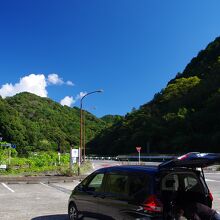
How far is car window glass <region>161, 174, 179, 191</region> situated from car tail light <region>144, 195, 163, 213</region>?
375mm

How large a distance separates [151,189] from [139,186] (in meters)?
0.37

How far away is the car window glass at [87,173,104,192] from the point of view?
9.20 meters

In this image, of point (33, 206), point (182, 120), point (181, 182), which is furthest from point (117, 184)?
point (182, 120)

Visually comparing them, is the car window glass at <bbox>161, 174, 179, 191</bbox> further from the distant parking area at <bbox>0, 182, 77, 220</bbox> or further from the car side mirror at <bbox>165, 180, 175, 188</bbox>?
the distant parking area at <bbox>0, 182, 77, 220</bbox>

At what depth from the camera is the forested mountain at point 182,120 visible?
7971 centimetres

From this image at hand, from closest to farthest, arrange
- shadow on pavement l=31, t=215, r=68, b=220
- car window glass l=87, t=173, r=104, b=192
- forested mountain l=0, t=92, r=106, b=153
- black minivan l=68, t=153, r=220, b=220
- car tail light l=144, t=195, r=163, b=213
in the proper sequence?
car tail light l=144, t=195, r=163, b=213
black minivan l=68, t=153, r=220, b=220
car window glass l=87, t=173, r=104, b=192
shadow on pavement l=31, t=215, r=68, b=220
forested mountain l=0, t=92, r=106, b=153

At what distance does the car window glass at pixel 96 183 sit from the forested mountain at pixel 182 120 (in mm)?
62707

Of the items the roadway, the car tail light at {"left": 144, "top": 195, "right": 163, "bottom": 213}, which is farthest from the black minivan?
the roadway

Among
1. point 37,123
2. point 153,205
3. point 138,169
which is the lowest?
point 153,205

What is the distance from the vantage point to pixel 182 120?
85.7m

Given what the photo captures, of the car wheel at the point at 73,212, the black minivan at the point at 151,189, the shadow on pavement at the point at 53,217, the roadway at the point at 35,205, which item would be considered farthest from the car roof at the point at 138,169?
the roadway at the point at 35,205

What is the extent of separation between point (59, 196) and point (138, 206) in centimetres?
974

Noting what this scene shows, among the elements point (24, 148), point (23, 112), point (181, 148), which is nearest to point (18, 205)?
point (181, 148)

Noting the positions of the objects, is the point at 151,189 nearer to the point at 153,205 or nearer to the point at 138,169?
the point at 153,205
